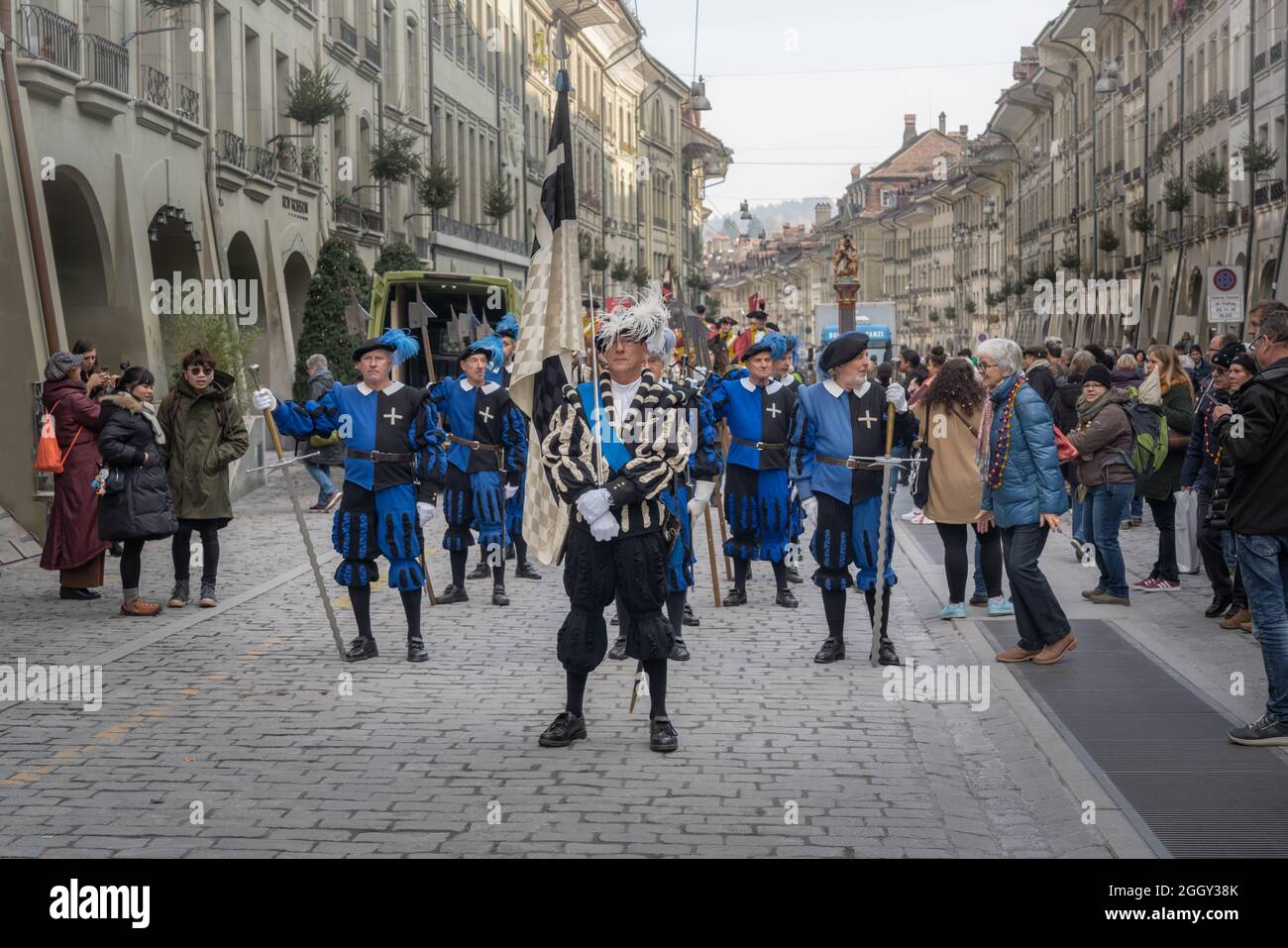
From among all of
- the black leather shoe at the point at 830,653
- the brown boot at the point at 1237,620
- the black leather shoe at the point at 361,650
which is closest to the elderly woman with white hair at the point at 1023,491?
the black leather shoe at the point at 830,653

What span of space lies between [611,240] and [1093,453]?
59127 mm

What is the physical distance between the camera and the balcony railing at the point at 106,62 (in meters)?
20.6

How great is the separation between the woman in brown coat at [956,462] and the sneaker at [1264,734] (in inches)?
141

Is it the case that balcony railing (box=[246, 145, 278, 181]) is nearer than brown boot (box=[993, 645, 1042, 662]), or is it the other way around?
brown boot (box=[993, 645, 1042, 662])

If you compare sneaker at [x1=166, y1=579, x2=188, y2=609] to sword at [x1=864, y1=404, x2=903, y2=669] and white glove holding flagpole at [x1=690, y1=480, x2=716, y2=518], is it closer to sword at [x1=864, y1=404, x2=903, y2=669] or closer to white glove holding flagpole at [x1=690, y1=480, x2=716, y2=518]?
white glove holding flagpole at [x1=690, y1=480, x2=716, y2=518]

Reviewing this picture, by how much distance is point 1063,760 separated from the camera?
23.6ft

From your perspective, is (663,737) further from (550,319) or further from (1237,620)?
(1237,620)

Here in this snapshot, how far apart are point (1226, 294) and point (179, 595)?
54.4ft

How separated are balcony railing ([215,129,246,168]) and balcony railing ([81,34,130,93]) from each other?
4124 mm

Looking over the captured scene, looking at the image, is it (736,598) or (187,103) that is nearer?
(736,598)

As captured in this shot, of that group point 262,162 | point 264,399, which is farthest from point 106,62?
point 264,399

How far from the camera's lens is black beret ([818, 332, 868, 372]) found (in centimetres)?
988

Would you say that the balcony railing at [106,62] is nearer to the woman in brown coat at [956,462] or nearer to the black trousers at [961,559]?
the woman in brown coat at [956,462]

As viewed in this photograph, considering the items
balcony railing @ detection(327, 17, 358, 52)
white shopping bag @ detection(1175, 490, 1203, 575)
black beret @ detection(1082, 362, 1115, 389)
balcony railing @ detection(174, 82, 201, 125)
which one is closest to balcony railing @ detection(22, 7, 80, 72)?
balcony railing @ detection(174, 82, 201, 125)
